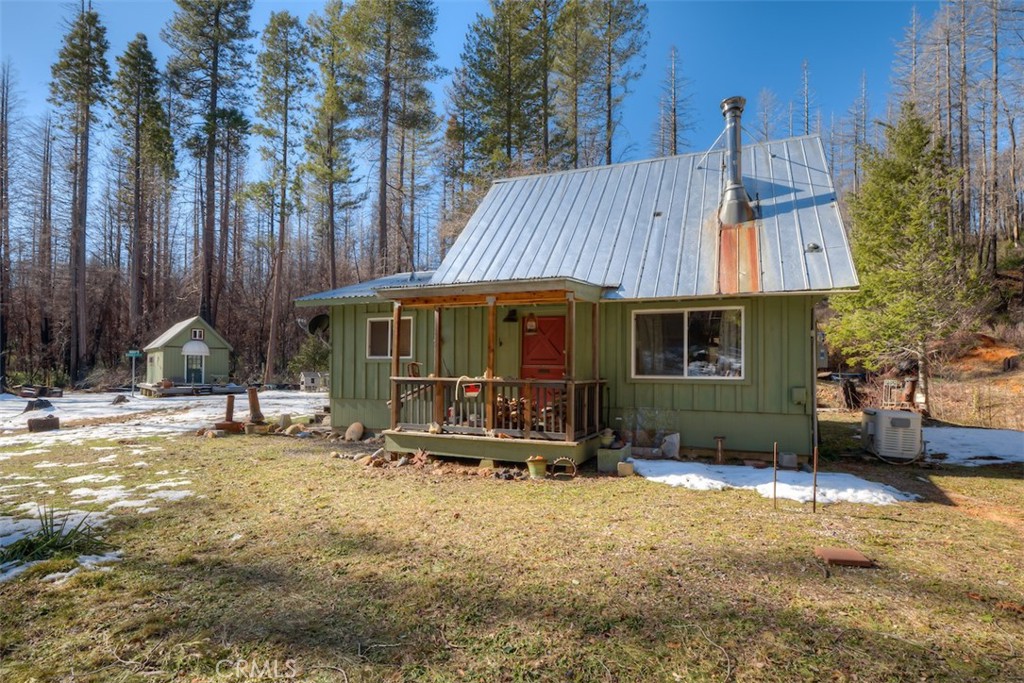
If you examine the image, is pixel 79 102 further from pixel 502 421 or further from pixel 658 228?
pixel 658 228

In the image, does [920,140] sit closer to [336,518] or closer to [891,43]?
[891,43]

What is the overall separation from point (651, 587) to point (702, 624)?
1.62ft

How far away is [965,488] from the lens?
6.09 m

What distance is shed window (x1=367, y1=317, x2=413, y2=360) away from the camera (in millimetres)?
9414

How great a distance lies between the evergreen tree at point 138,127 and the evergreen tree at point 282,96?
5172 mm

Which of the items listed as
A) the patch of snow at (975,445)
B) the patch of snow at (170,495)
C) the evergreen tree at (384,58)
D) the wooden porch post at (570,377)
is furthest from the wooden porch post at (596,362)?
the evergreen tree at (384,58)

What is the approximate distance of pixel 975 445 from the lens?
28.4 feet

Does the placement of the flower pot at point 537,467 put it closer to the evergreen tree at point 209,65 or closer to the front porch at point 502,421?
the front porch at point 502,421

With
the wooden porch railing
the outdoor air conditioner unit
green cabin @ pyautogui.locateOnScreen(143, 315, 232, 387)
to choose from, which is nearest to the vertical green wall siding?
the wooden porch railing

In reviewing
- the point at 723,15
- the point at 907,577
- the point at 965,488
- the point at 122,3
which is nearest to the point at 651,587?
the point at 907,577

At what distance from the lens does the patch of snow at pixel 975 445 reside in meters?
7.64

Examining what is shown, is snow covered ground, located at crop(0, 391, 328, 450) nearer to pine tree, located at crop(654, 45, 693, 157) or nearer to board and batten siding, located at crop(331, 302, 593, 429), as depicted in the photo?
board and batten siding, located at crop(331, 302, 593, 429)

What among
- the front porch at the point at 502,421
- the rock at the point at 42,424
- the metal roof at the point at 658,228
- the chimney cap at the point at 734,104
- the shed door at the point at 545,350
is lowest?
the rock at the point at 42,424

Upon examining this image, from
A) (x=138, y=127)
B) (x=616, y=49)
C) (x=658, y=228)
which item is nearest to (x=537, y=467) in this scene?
(x=658, y=228)
